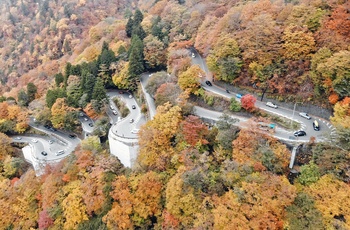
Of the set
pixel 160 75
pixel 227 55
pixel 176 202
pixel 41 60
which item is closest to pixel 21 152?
pixel 160 75

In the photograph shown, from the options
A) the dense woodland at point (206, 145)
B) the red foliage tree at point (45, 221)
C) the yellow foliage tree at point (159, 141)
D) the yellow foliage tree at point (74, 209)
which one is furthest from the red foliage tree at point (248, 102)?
the red foliage tree at point (45, 221)

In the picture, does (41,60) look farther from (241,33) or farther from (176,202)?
(176,202)

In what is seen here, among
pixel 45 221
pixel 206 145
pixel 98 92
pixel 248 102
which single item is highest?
pixel 248 102

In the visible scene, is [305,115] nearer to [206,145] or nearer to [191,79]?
[206,145]

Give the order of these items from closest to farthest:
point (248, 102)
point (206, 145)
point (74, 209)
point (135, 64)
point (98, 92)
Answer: point (74, 209)
point (206, 145)
point (248, 102)
point (98, 92)
point (135, 64)

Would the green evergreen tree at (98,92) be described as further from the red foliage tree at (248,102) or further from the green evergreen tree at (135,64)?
the red foliage tree at (248,102)

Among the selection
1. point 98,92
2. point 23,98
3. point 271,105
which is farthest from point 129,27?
point 271,105

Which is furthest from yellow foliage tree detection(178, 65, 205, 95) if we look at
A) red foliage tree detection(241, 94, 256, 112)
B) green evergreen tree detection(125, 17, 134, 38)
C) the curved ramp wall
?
green evergreen tree detection(125, 17, 134, 38)

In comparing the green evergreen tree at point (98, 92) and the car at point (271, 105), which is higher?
the car at point (271, 105)

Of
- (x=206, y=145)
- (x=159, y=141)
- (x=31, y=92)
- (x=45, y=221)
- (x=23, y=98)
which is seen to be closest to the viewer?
(x=159, y=141)
